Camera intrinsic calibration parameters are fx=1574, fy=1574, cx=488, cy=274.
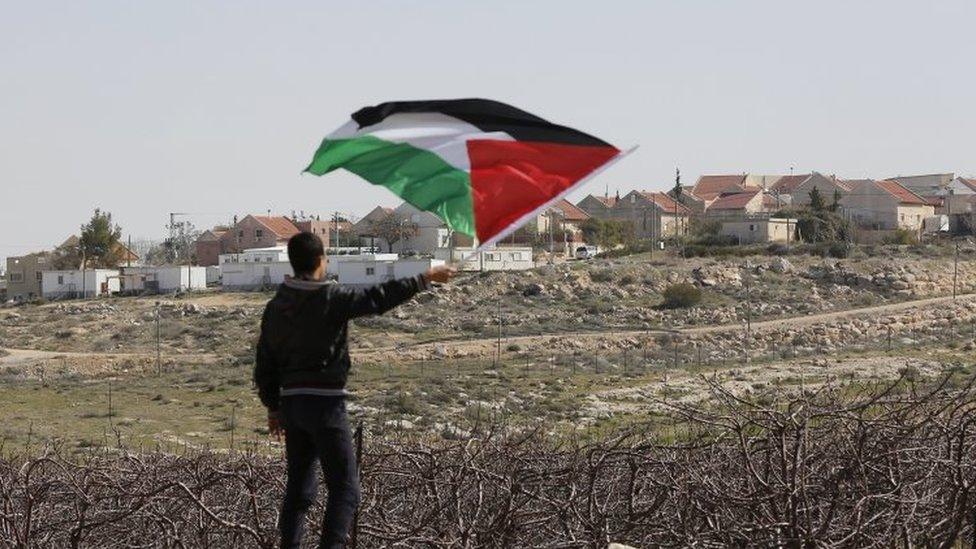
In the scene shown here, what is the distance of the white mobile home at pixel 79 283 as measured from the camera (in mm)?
88938

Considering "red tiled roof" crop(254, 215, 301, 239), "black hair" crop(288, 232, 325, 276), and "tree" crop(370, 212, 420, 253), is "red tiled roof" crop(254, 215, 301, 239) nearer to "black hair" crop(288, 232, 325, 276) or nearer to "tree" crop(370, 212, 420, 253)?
"tree" crop(370, 212, 420, 253)

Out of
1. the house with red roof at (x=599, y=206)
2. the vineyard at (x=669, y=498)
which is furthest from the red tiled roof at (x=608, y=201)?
the vineyard at (x=669, y=498)

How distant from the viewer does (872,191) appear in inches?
4168

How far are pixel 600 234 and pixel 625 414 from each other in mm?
71665

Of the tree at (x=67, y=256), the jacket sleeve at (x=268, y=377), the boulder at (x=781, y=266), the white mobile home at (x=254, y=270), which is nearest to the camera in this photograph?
the jacket sleeve at (x=268, y=377)

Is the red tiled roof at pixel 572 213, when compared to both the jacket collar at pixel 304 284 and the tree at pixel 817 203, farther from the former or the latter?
the jacket collar at pixel 304 284

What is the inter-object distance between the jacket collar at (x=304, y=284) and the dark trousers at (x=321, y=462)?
0.48 m

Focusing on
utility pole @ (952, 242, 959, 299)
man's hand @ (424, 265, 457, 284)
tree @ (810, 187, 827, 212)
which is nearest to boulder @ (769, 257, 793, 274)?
utility pole @ (952, 242, 959, 299)

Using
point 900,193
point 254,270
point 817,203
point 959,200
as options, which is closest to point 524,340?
point 254,270

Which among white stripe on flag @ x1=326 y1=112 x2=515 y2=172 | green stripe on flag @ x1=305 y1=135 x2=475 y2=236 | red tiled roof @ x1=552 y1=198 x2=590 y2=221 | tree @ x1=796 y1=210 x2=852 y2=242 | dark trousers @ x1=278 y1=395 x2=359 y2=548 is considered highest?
red tiled roof @ x1=552 y1=198 x2=590 y2=221

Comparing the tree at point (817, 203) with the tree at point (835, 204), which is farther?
the tree at point (835, 204)

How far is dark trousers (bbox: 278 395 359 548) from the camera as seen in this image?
6941 mm

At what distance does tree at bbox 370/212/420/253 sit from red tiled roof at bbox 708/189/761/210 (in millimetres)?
25866


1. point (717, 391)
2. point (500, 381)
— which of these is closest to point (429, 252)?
point (500, 381)
